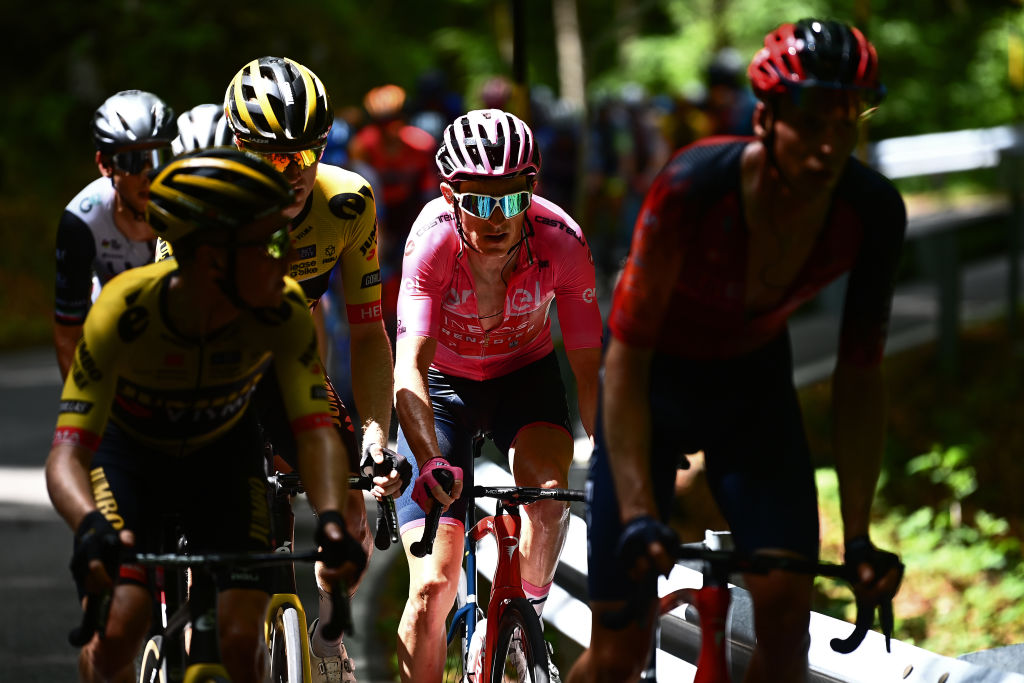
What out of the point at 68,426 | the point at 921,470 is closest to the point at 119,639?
the point at 68,426

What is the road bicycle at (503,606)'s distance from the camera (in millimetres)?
4543

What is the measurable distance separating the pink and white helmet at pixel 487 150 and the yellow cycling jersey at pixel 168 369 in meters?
1.05

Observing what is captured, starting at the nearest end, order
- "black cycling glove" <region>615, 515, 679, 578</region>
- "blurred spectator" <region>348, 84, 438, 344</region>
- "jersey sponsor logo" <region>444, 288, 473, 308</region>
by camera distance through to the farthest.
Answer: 1. "black cycling glove" <region>615, 515, 679, 578</region>
2. "jersey sponsor logo" <region>444, 288, 473, 308</region>
3. "blurred spectator" <region>348, 84, 438, 344</region>

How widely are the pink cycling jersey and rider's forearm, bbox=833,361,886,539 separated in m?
1.43

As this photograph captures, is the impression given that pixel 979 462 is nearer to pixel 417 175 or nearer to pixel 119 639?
pixel 417 175

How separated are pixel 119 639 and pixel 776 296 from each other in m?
1.95

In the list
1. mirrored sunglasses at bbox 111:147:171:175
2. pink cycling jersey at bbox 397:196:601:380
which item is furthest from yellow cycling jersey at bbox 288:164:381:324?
mirrored sunglasses at bbox 111:147:171:175

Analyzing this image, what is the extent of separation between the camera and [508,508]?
15.8 feet

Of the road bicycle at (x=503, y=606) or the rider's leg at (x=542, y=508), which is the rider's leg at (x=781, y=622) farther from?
the rider's leg at (x=542, y=508)

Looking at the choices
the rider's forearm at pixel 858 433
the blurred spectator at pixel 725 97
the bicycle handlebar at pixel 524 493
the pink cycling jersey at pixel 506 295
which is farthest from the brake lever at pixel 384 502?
the blurred spectator at pixel 725 97

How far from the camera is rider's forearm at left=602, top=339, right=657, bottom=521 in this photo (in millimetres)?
3592

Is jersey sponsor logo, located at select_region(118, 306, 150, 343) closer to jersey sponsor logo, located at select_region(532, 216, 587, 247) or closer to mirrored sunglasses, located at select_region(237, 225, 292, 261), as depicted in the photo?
mirrored sunglasses, located at select_region(237, 225, 292, 261)

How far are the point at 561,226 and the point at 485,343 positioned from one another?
0.52 metres

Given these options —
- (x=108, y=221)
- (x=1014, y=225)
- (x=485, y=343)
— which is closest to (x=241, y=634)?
(x=485, y=343)
